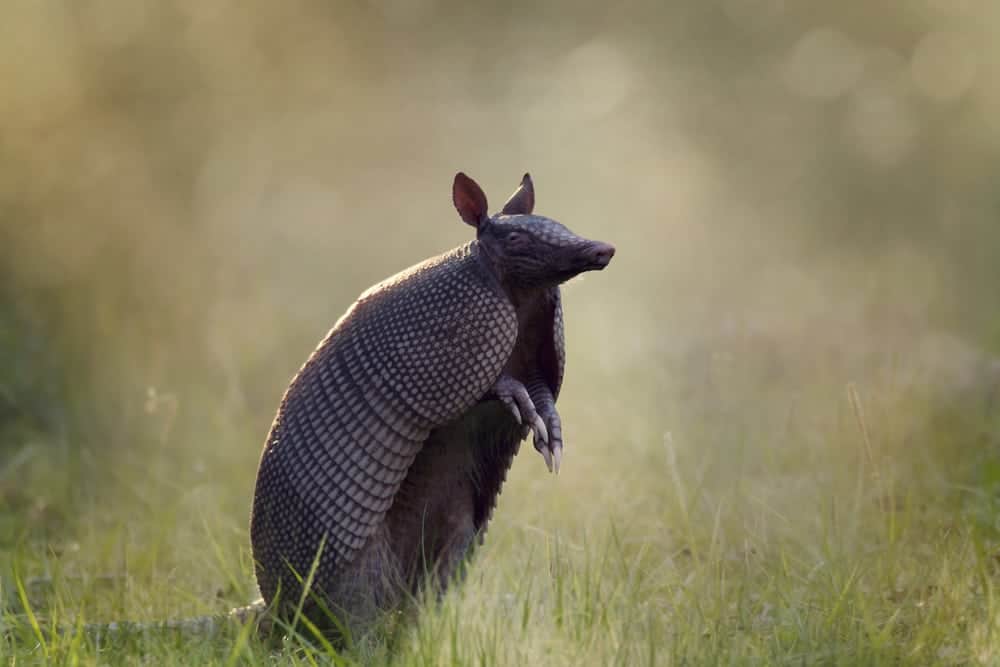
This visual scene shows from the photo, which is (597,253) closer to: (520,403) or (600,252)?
(600,252)

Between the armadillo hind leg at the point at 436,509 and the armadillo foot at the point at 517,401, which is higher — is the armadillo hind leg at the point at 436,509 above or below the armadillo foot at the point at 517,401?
below

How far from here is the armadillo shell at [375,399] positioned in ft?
13.0

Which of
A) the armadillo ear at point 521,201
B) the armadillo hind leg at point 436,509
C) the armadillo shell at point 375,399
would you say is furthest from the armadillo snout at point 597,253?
the armadillo hind leg at point 436,509

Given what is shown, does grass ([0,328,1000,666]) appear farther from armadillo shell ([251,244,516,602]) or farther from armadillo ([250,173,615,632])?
armadillo shell ([251,244,516,602])

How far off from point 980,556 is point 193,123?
844cm

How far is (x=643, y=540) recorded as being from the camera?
5449mm

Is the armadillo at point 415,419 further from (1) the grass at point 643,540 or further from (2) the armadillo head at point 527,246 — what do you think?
(1) the grass at point 643,540

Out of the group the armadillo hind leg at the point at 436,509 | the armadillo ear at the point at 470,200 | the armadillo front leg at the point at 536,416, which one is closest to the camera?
the armadillo front leg at the point at 536,416

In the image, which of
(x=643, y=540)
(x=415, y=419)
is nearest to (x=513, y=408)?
(x=415, y=419)

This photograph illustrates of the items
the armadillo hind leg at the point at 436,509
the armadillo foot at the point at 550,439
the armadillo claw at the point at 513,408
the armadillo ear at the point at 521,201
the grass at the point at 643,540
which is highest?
the armadillo ear at the point at 521,201

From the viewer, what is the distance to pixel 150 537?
6.29m

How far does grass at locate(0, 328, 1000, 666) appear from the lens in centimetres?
388

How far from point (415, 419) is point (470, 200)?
2.73ft

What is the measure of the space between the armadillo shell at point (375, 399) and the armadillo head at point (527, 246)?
9cm
